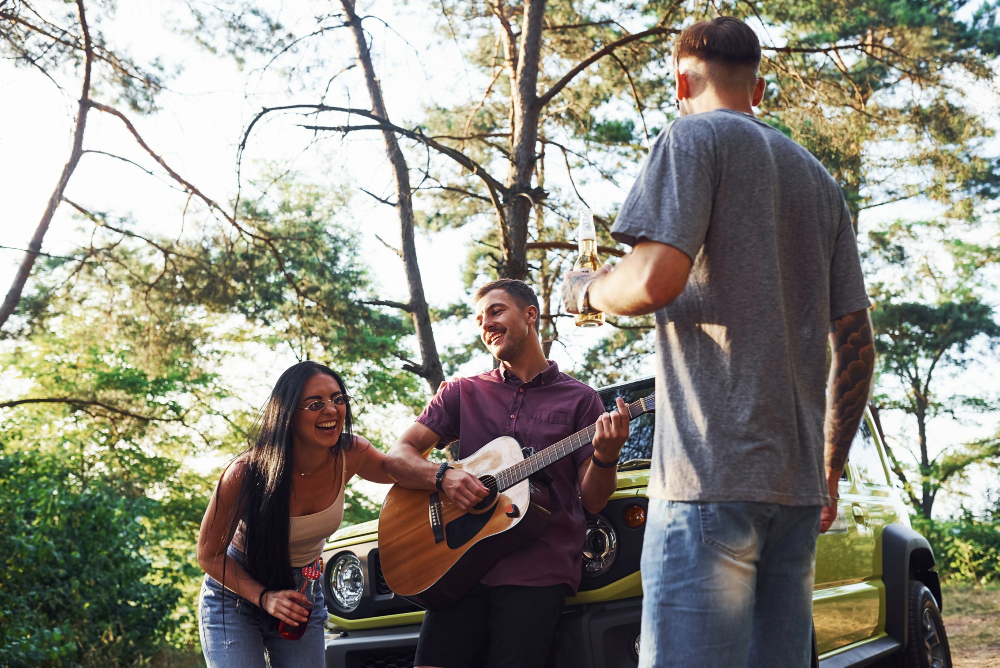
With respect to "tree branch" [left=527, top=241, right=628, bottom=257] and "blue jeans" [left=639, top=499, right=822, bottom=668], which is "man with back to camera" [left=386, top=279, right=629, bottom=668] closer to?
"blue jeans" [left=639, top=499, right=822, bottom=668]

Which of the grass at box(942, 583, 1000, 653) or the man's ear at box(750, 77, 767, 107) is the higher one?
the man's ear at box(750, 77, 767, 107)

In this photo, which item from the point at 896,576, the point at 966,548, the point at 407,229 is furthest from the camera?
the point at 966,548

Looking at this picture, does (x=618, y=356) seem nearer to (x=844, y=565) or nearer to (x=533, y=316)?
(x=844, y=565)

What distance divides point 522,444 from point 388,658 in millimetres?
1204

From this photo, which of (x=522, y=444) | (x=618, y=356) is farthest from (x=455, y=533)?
(x=618, y=356)

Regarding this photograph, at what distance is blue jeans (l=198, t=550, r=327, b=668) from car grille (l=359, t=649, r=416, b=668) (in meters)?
0.33

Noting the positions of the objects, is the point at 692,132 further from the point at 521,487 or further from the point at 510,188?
the point at 510,188

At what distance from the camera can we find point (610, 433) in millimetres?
3133

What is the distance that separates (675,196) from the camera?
189 centimetres

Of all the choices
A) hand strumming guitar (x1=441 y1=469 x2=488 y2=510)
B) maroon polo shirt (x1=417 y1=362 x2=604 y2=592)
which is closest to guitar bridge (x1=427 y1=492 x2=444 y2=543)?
hand strumming guitar (x1=441 y1=469 x2=488 y2=510)

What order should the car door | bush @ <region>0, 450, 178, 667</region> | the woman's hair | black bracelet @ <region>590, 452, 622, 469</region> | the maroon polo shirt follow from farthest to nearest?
bush @ <region>0, 450, 178, 667</region> → the car door → the woman's hair → the maroon polo shirt → black bracelet @ <region>590, 452, 622, 469</region>

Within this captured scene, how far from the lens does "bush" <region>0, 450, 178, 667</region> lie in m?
7.89

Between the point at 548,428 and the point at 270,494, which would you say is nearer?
the point at 270,494

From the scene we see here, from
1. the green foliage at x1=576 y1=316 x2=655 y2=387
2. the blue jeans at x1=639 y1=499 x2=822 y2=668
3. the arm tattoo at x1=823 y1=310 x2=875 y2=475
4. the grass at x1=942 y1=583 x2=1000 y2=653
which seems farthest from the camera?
the green foliage at x1=576 y1=316 x2=655 y2=387
